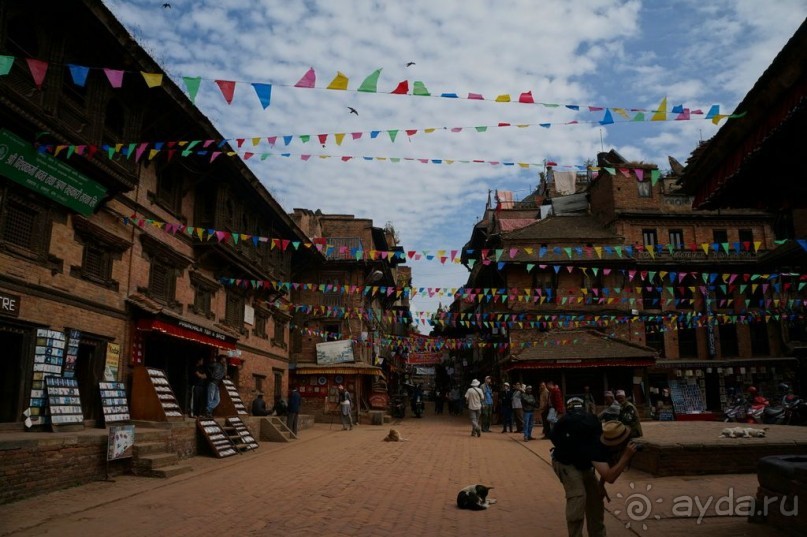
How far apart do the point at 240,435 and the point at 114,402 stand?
395cm

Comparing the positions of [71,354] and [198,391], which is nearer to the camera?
[71,354]

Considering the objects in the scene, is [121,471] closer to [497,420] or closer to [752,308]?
[497,420]

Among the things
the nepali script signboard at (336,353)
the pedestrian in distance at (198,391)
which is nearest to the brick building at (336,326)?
the nepali script signboard at (336,353)

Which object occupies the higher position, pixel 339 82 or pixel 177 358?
pixel 339 82

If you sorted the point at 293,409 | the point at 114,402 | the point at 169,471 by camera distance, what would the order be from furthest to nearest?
the point at 293,409 < the point at 114,402 < the point at 169,471

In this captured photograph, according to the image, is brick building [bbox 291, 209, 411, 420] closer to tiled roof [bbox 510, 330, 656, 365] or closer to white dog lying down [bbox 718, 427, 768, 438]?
tiled roof [bbox 510, 330, 656, 365]

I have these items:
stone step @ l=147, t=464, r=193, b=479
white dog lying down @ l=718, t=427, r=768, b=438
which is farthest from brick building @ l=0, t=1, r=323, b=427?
white dog lying down @ l=718, t=427, r=768, b=438

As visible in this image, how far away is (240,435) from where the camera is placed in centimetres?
1677

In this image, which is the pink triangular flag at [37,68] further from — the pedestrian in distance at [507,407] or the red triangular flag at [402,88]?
the pedestrian in distance at [507,407]

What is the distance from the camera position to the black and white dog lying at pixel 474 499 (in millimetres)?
8688

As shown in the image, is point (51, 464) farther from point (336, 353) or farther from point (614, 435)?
point (336, 353)

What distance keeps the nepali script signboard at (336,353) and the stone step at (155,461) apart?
2220 centimetres

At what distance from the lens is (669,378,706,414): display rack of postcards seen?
36.3m

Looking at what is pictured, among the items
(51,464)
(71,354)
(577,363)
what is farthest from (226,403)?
(577,363)
